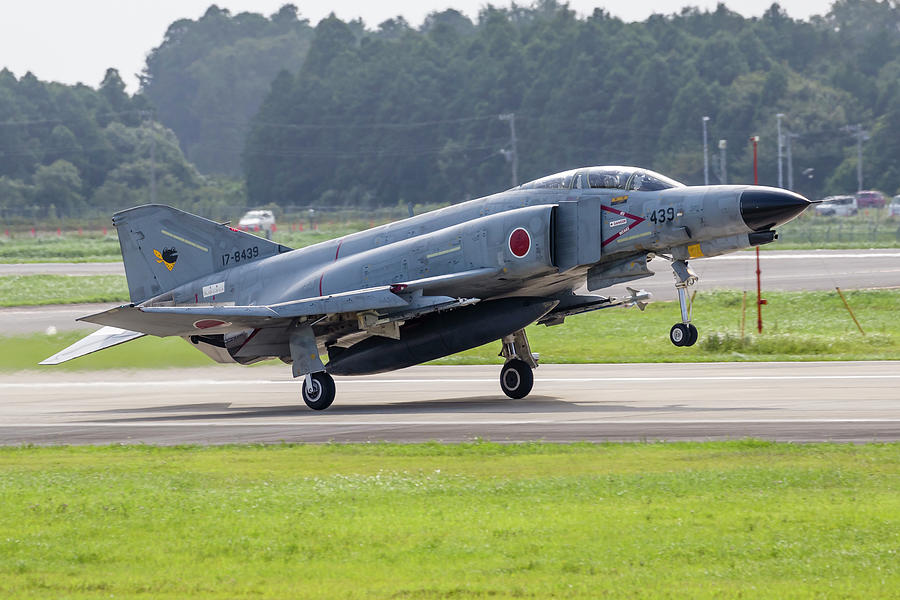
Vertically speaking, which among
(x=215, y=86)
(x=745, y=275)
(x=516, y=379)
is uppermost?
(x=215, y=86)

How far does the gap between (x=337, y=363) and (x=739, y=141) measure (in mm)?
88794

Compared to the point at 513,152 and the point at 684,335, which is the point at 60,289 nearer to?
the point at 684,335

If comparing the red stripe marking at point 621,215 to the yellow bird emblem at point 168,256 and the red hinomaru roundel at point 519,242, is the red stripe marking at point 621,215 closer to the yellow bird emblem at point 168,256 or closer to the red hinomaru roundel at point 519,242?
the red hinomaru roundel at point 519,242

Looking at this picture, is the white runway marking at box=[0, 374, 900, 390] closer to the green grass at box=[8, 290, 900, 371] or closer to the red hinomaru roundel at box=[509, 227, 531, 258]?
the green grass at box=[8, 290, 900, 371]

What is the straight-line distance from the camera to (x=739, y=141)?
339 feet

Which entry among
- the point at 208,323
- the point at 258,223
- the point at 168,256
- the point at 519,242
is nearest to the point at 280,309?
the point at 208,323

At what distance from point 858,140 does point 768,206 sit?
92789mm

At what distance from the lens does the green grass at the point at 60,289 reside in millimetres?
40094

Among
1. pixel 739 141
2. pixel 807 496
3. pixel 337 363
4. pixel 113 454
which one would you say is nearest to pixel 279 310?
pixel 337 363

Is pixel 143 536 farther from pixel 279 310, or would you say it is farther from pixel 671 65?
pixel 671 65

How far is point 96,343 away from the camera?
21.3m

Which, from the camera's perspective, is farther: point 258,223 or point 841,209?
point 841,209

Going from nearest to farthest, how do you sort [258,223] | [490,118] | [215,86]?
1. [258,223]
2. [490,118]
3. [215,86]

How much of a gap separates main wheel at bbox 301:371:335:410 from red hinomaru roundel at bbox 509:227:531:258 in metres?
3.79
